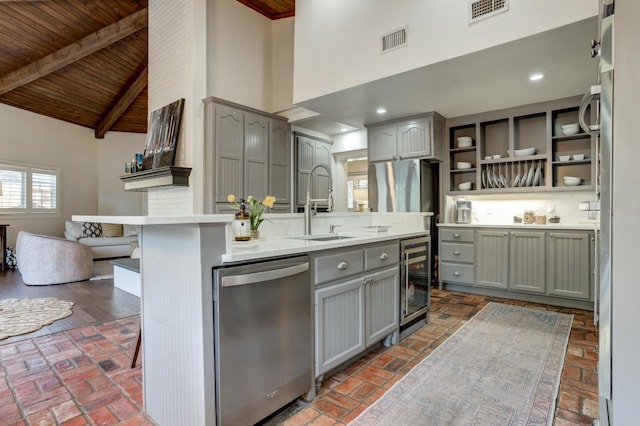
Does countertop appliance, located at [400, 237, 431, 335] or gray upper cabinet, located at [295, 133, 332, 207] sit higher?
gray upper cabinet, located at [295, 133, 332, 207]

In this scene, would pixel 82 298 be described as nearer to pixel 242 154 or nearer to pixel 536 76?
pixel 242 154

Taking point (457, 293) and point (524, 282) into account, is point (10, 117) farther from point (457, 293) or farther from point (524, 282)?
point (524, 282)

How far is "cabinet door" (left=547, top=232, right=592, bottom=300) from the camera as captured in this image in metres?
3.62

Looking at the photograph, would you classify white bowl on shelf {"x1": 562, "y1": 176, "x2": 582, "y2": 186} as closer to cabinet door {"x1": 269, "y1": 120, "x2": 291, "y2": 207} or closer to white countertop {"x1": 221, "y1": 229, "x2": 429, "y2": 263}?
white countertop {"x1": 221, "y1": 229, "x2": 429, "y2": 263}

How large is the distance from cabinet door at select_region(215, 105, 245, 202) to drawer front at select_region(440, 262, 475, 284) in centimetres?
309

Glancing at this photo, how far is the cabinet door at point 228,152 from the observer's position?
14.4ft

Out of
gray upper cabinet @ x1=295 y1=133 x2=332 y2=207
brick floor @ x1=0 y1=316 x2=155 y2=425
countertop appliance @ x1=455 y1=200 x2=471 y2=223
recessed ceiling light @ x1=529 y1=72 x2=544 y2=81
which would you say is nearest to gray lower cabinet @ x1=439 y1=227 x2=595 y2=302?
countertop appliance @ x1=455 y1=200 x2=471 y2=223

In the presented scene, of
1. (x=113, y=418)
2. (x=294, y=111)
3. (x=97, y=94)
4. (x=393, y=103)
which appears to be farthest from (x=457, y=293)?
(x=97, y=94)

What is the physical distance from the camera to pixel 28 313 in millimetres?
3525

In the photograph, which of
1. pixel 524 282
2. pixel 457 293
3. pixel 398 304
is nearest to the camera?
pixel 398 304

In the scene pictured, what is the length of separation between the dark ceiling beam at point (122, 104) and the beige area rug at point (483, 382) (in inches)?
276

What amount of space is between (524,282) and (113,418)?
4.31 meters

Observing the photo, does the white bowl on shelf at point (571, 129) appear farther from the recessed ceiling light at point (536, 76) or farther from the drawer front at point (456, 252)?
the drawer front at point (456, 252)

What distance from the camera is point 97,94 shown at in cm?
709
